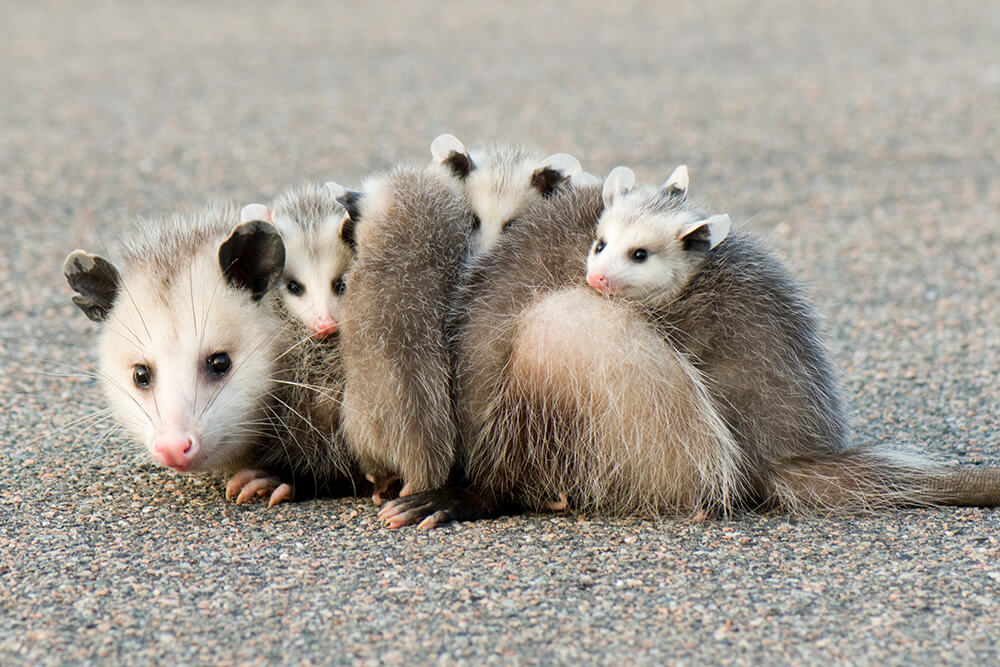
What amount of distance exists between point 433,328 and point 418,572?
0.53 m

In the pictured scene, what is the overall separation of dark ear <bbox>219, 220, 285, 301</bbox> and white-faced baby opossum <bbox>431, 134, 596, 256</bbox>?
48 cm

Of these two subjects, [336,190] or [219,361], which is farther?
[336,190]

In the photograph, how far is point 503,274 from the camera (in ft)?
8.73

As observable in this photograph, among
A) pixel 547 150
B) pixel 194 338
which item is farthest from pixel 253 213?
pixel 547 150

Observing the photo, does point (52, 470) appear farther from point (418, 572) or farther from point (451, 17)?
point (451, 17)

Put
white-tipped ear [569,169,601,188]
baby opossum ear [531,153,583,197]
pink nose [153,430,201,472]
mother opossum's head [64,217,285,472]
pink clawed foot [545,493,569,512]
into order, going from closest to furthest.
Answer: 1. pink nose [153,430,201,472]
2. mother opossum's head [64,217,285,472]
3. pink clawed foot [545,493,569,512]
4. white-tipped ear [569,169,601,188]
5. baby opossum ear [531,153,583,197]

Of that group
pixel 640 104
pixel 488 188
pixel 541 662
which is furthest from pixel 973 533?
pixel 640 104

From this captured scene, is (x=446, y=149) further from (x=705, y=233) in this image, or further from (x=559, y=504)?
(x=559, y=504)

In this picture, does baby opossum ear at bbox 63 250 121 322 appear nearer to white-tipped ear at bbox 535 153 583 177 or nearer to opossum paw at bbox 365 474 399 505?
opossum paw at bbox 365 474 399 505

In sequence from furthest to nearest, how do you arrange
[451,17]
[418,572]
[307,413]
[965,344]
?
[451,17] < [965,344] < [307,413] < [418,572]

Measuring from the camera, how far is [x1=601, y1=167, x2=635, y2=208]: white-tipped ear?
2.71 m

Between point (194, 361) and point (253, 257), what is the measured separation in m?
0.25

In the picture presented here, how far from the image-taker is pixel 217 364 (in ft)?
8.65

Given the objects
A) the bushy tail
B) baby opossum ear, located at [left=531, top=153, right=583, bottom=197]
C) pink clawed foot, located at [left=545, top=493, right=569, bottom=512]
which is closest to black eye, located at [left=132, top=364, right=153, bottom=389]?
pink clawed foot, located at [left=545, top=493, right=569, bottom=512]
